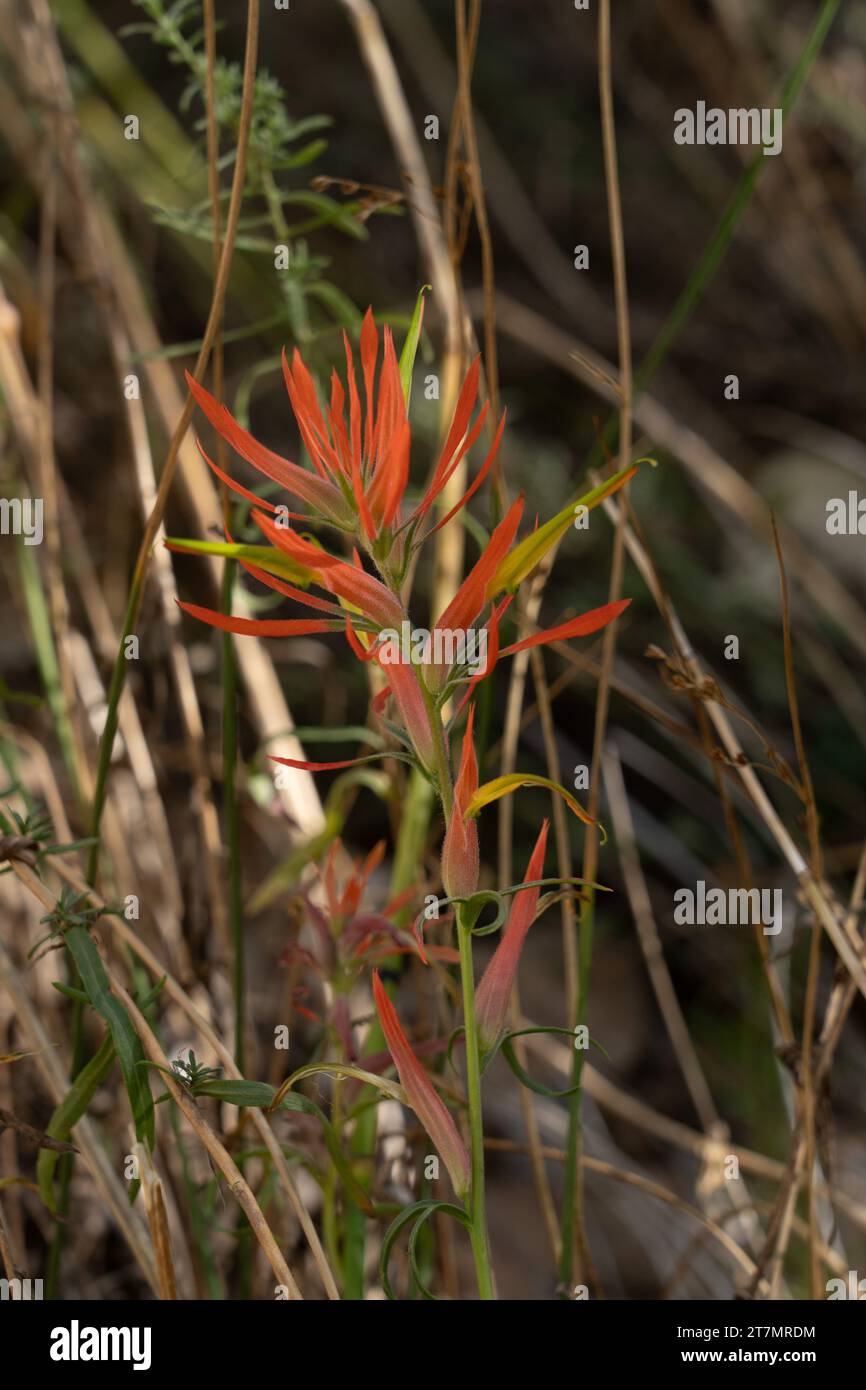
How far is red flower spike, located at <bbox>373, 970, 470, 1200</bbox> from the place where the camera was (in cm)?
40

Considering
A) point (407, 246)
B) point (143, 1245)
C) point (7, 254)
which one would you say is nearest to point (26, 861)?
point (143, 1245)

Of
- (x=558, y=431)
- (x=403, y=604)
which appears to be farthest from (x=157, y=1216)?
(x=558, y=431)

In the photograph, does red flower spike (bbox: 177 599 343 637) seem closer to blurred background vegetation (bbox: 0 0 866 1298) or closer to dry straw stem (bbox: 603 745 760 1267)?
blurred background vegetation (bbox: 0 0 866 1298)

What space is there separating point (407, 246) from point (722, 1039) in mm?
1111

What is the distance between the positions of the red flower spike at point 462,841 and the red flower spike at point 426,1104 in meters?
0.05

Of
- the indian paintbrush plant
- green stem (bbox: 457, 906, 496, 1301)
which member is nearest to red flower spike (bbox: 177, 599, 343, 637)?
the indian paintbrush plant

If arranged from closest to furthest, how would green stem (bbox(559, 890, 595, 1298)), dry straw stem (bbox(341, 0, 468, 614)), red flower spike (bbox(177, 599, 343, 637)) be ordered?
red flower spike (bbox(177, 599, 343, 637)) < green stem (bbox(559, 890, 595, 1298)) < dry straw stem (bbox(341, 0, 468, 614))

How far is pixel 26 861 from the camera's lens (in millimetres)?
469

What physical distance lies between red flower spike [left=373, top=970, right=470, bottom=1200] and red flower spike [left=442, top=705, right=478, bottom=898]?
0.05 metres

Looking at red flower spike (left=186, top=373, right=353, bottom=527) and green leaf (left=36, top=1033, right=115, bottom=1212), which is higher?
red flower spike (left=186, top=373, right=353, bottom=527)

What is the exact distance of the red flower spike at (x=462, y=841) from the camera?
1.24ft

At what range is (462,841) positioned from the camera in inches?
14.9

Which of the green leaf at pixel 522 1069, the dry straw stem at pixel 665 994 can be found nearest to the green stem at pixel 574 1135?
the green leaf at pixel 522 1069

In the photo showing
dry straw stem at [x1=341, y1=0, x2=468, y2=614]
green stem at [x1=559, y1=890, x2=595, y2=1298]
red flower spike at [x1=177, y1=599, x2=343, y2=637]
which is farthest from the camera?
dry straw stem at [x1=341, y1=0, x2=468, y2=614]
